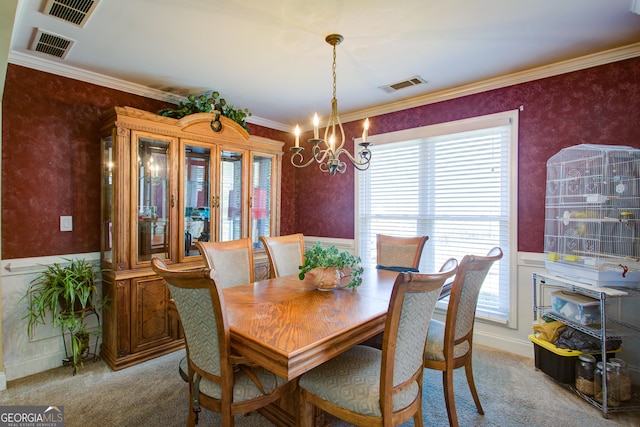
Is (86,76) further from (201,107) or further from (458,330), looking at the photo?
(458,330)

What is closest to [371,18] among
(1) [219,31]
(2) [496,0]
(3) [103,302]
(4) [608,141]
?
(2) [496,0]

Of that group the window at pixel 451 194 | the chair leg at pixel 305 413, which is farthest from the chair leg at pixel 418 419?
the window at pixel 451 194

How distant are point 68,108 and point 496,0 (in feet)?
11.1

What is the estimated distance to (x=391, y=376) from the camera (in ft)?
4.31

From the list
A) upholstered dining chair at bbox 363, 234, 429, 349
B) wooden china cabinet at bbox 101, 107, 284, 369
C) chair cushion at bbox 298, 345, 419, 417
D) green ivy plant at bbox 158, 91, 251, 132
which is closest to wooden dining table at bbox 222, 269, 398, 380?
chair cushion at bbox 298, 345, 419, 417

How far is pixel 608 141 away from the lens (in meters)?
2.53

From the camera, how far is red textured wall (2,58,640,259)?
98.8 inches

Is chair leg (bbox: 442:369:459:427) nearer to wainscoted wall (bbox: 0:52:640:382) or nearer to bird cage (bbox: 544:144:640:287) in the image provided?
bird cage (bbox: 544:144:640:287)

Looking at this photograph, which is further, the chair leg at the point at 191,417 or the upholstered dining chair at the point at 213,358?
the chair leg at the point at 191,417

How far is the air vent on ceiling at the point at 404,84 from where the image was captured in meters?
3.05

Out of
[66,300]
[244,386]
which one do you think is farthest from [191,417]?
[66,300]

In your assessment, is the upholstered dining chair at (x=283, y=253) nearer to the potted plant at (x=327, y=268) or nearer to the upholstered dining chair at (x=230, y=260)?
the upholstered dining chair at (x=230, y=260)

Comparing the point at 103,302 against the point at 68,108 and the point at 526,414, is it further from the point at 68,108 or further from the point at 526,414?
the point at 526,414

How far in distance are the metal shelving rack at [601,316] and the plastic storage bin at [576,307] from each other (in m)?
0.03
